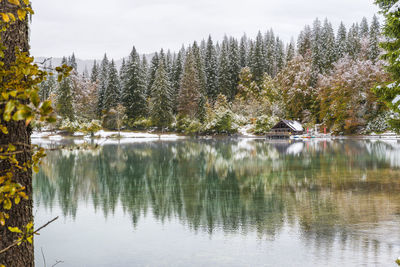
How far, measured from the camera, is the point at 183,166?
2409 cm

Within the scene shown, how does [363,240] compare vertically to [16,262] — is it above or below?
below

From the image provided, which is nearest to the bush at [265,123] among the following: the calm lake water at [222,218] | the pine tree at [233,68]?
the pine tree at [233,68]

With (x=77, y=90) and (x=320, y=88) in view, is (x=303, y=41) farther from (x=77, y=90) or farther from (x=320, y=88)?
(x=77, y=90)

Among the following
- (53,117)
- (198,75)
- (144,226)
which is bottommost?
(144,226)

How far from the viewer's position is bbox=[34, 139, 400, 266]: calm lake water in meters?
8.21

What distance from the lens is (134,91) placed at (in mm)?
75250

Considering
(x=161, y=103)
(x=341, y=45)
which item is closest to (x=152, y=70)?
(x=161, y=103)

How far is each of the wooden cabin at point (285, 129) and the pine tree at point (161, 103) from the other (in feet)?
65.9

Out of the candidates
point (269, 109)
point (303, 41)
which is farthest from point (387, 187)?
point (303, 41)

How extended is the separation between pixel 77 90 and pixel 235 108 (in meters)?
35.9

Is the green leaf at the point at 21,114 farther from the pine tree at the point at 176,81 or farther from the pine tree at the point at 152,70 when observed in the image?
the pine tree at the point at 152,70

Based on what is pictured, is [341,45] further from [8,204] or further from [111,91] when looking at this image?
[8,204]

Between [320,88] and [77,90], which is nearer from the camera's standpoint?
[320,88]

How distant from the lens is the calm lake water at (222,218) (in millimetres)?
8211
